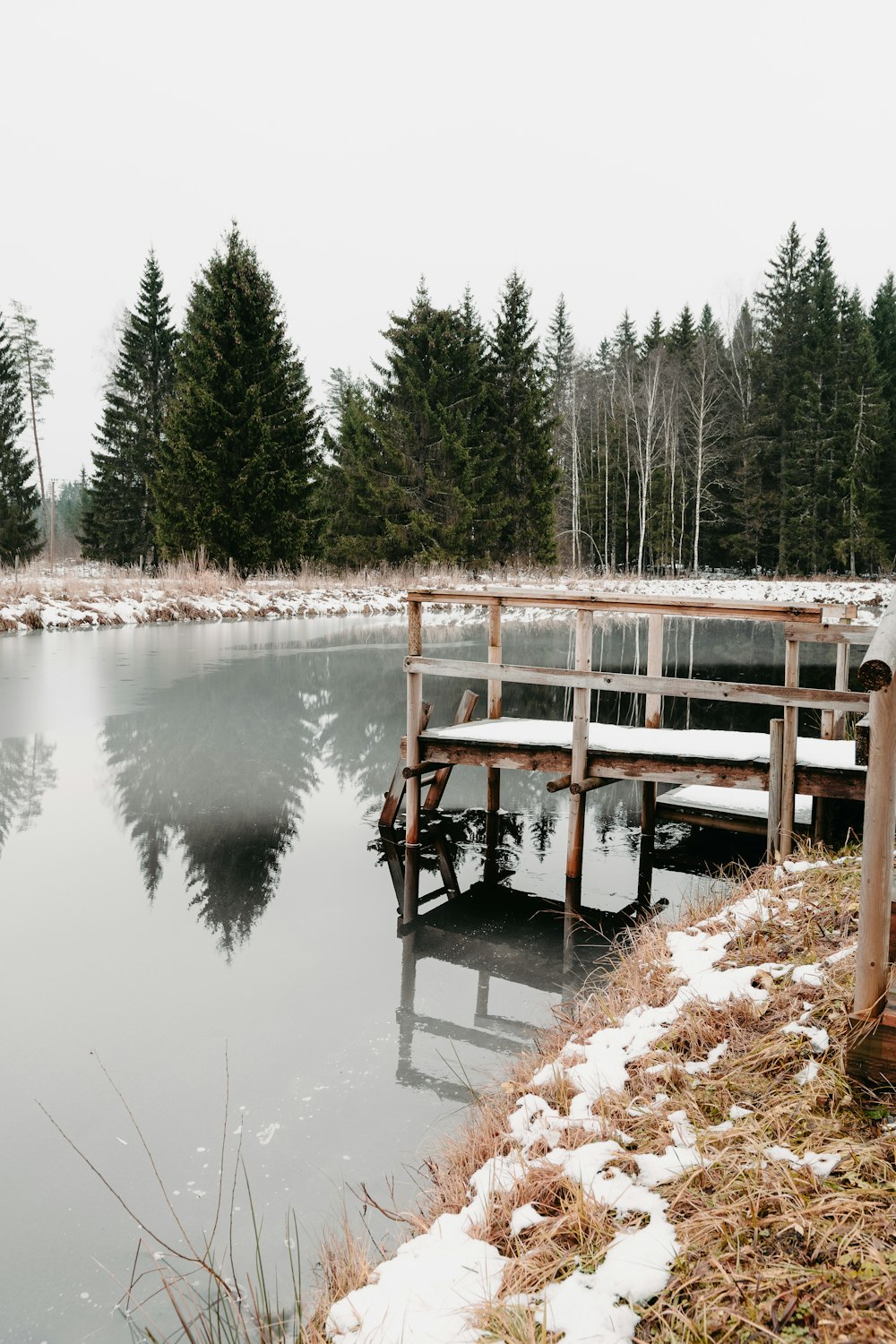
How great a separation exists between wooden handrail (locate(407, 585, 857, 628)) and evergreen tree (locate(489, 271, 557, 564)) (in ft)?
104

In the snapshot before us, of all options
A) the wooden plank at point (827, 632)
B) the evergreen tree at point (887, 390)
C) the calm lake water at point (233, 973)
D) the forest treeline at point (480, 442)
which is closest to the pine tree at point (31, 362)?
the forest treeline at point (480, 442)

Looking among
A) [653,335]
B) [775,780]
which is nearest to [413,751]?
[775,780]

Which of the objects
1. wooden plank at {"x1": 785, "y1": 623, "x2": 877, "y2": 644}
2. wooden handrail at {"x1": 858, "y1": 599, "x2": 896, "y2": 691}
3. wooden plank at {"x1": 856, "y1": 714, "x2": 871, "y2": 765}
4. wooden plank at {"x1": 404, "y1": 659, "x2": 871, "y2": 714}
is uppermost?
wooden handrail at {"x1": 858, "y1": 599, "x2": 896, "y2": 691}

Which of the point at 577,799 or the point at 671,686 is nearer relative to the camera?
the point at 671,686

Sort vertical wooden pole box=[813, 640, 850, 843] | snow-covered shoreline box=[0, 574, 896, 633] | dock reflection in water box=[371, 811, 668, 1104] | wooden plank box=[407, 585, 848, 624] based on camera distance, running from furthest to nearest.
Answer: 1. snow-covered shoreline box=[0, 574, 896, 633]
2. vertical wooden pole box=[813, 640, 850, 843]
3. wooden plank box=[407, 585, 848, 624]
4. dock reflection in water box=[371, 811, 668, 1104]

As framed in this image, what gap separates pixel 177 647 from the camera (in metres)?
20.2

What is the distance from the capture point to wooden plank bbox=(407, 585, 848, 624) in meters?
6.35

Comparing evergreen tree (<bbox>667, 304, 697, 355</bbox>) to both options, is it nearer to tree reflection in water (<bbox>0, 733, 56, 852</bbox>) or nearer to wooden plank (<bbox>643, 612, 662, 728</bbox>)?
tree reflection in water (<bbox>0, 733, 56, 852</bbox>)

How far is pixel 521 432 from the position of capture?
4022 cm

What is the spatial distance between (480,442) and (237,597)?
15450 millimetres

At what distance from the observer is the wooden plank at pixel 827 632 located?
590cm

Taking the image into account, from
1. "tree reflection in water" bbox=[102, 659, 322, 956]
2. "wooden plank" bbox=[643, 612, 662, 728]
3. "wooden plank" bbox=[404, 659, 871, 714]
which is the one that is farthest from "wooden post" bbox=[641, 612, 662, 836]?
"tree reflection in water" bbox=[102, 659, 322, 956]

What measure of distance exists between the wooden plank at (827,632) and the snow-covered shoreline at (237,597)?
595 inches

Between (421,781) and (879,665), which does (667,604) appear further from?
(879,665)
